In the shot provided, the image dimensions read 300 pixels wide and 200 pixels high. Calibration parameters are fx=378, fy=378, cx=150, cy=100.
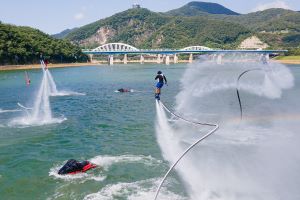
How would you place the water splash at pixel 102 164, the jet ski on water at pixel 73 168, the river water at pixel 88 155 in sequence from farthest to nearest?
the jet ski on water at pixel 73 168 → the water splash at pixel 102 164 → the river water at pixel 88 155

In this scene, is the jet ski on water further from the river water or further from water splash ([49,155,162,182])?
the river water

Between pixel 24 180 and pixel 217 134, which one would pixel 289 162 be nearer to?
pixel 217 134

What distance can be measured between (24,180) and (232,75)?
3272 inches

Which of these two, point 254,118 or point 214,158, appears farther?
point 254,118

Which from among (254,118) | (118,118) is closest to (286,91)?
(254,118)

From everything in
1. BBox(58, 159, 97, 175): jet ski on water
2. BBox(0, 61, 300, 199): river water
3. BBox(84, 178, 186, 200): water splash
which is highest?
BBox(58, 159, 97, 175): jet ski on water

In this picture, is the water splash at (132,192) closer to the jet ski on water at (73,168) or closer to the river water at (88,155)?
the river water at (88,155)

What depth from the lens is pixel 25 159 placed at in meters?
35.7

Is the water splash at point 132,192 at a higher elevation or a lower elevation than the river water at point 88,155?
higher

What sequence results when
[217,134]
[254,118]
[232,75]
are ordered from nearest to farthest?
1. [217,134]
2. [254,118]
3. [232,75]

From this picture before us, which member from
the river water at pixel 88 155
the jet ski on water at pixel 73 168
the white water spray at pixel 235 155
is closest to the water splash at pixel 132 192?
the river water at pixel 88 155

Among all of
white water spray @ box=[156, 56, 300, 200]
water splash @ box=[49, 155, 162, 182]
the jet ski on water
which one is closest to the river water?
water splash @ box=[49, 155, 162, 182]

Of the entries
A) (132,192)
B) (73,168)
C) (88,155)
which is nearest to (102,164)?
(73,168)

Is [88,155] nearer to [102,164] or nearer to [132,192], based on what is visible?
[102,164]
